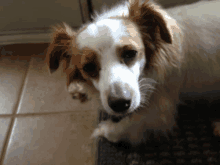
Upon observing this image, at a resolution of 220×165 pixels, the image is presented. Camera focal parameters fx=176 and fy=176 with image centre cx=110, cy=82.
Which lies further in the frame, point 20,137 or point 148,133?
point 20,137

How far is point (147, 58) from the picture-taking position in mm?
861

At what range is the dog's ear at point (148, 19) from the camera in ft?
2.58

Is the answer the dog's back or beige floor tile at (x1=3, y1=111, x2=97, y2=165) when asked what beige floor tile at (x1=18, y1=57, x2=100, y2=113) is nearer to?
beige floor tile at (x1=3, y1=111, x2=97, y2=165)

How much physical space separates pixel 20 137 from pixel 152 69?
98cm

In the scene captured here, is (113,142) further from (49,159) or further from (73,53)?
(73,53)

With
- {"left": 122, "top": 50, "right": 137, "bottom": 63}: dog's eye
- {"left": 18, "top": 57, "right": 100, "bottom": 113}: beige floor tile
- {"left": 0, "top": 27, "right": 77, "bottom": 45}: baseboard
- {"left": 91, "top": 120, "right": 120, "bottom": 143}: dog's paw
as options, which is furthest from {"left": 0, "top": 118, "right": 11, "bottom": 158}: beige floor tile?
{"left": 122, "top": 50, "right": 137, "bottom": 63}: dog's eye

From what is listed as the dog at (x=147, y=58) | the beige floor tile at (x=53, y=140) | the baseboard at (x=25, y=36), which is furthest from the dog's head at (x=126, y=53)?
the baseboard at (x=25, y=36)

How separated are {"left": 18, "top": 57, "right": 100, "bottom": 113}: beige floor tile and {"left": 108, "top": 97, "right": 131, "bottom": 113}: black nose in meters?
0.53

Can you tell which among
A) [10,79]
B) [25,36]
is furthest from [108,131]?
[25,36]

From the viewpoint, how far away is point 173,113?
99 cm

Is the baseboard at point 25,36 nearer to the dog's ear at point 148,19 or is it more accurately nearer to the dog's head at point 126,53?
the dog's head at point 126,53

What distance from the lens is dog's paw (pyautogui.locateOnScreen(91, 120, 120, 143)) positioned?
1068mm

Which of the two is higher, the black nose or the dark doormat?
the black nose

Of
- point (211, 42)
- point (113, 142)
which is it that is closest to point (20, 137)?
point (113, 142)
